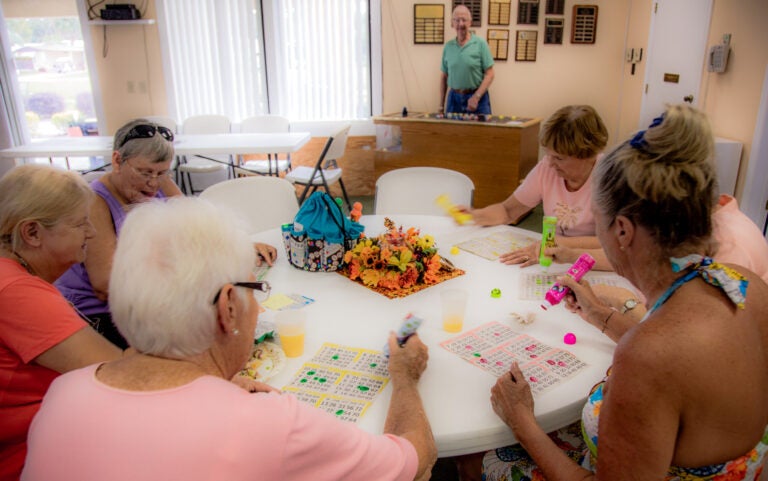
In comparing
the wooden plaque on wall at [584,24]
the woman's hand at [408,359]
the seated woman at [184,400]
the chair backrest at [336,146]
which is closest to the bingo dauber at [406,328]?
the woman's hand at [408,359]

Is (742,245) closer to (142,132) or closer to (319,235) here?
(319,235)

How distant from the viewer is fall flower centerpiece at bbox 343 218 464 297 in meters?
1.80

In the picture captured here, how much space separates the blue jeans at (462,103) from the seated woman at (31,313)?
4.85 metres

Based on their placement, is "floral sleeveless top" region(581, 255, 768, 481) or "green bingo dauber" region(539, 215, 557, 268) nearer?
"floral sleeveless top" region(581, 255, 768, 481)

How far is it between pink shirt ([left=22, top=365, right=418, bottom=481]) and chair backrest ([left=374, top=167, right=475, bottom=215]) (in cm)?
223

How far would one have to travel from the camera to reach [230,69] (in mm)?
6074

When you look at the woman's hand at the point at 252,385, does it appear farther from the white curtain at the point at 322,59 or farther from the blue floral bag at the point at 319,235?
the white curtain at the point at 322,59

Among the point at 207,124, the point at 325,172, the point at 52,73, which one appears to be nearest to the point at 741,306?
the point at 325,172

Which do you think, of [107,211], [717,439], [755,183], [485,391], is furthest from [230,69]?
[717,439]

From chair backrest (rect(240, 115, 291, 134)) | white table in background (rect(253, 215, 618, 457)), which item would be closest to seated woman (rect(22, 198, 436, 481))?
white table in background (rect(253, 215, 618, 457))

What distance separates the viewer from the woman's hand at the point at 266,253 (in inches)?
80.7

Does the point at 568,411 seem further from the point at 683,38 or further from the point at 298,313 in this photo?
the point at 683,38

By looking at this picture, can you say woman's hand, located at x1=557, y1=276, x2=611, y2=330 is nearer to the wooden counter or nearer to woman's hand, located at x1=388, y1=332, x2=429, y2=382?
woman's hand, located at x1=388, y1=332, x2=429, y2=382

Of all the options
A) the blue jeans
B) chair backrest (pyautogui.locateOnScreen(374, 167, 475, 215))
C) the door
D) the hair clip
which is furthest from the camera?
the blue jeans
